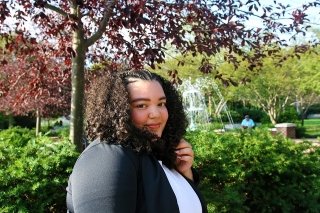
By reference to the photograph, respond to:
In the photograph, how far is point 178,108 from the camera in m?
1.90

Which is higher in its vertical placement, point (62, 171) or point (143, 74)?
point (143, 74)

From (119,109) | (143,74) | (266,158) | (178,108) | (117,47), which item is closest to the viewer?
(119,109)

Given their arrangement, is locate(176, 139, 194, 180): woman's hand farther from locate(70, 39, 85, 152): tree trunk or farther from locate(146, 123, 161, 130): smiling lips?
locate(70, 39, 85, 152): tree trunk

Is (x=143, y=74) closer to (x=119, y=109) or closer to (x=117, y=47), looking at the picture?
(x=119, y=109)

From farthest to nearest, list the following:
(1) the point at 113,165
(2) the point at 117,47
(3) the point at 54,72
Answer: (3) the point at 54,72
(2) the point at 117,47
(1) the point at 113,165

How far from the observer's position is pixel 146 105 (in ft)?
5.19

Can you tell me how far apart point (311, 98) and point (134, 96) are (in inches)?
1726

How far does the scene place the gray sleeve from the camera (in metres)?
1.31

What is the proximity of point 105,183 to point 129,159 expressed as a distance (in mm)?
116

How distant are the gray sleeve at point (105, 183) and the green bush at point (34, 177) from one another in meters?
1.97

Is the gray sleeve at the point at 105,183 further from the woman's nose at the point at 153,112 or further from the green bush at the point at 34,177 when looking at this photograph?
the green bush at the point at 34,177

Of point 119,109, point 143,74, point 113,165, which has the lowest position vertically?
point 113,165

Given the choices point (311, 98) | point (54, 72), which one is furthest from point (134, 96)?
point (311, 98)

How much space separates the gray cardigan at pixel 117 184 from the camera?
131 centimetres
